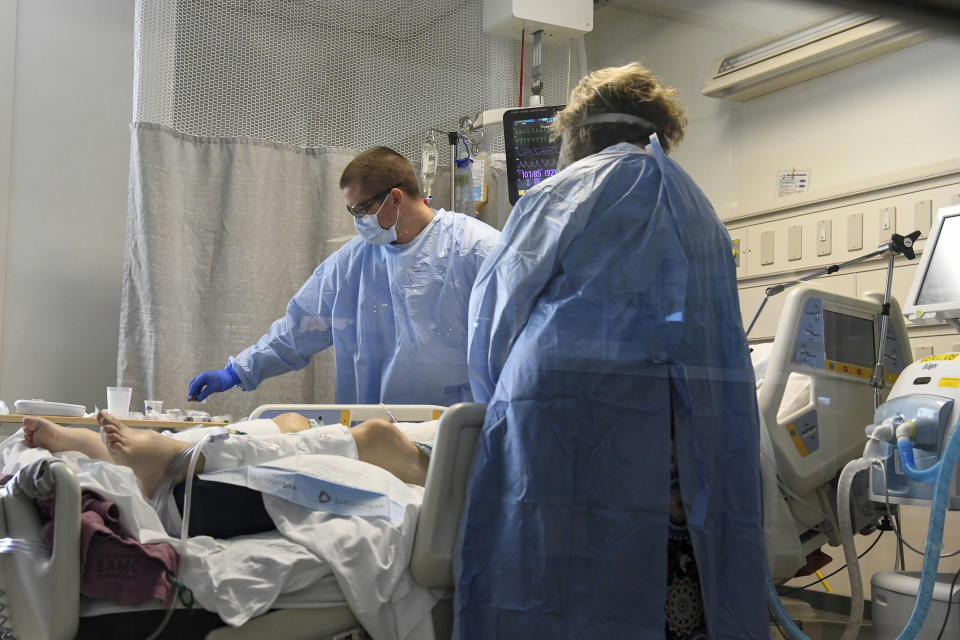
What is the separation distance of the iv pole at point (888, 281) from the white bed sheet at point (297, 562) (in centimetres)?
102

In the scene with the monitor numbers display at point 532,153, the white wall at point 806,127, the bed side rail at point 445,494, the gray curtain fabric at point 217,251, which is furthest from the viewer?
the monitor numbers display at point 532,153

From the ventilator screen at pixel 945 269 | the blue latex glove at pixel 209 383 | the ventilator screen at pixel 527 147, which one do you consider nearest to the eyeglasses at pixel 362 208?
the ventilator screen at pixel 527 147

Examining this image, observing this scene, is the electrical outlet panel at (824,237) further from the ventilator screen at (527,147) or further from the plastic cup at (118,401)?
the plastic cup at (118,401)

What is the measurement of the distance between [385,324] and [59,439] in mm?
935

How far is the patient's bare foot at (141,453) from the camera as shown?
1.55 m

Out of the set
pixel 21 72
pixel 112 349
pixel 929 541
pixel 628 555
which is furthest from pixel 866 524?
pixel 21 72

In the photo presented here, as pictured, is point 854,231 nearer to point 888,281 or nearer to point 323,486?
point 888,281

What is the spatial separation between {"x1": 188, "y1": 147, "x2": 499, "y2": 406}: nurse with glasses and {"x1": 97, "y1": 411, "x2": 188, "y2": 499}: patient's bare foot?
702 mm

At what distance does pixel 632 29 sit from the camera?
1434 mm

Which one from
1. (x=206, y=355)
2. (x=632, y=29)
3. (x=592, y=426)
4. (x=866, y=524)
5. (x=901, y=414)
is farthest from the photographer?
(x=206, y=355)

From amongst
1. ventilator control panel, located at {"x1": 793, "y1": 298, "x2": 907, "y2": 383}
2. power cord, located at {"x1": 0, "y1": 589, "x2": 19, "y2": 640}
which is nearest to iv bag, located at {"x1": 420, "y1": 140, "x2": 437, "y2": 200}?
ventilator control panel, located at {"x1": 793, "y1": 298, "x2": 907, "y2": 383}

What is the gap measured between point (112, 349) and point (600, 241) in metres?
1.18

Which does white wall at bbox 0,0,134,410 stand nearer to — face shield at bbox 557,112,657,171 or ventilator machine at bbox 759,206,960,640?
face shield at bbox 557,112,657,171

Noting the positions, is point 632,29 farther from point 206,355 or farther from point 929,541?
point 206,355
